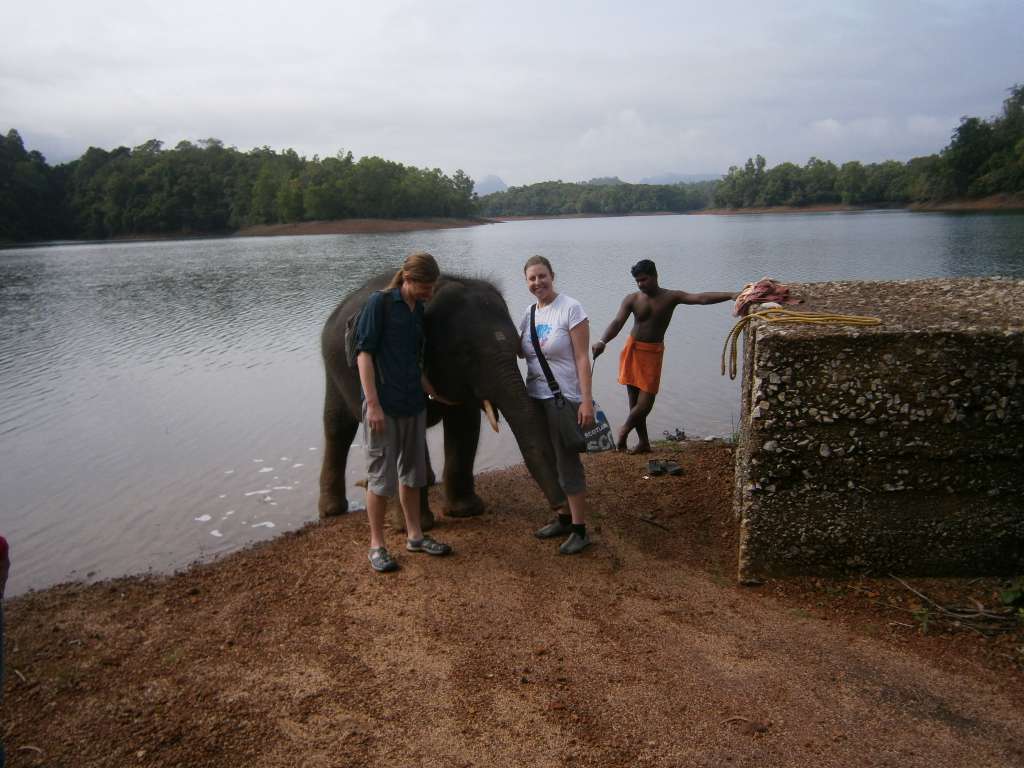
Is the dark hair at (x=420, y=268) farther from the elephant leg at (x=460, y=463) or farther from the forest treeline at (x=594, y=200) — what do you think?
the forest treeline at (x=594, y=200)

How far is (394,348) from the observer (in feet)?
16.3

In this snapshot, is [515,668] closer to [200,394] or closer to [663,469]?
[663,469]

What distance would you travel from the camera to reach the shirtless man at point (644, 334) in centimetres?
729

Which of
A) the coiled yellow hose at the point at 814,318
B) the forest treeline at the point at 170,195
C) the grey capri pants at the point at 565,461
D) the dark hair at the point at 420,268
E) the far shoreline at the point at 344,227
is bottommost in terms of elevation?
the grey capri pants at the point at 565,461

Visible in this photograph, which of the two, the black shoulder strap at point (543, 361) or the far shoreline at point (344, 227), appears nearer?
the black shoulder strap at point (543, 361)

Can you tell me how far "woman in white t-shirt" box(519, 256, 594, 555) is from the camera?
16.5ft

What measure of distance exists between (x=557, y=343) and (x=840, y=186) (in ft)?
322

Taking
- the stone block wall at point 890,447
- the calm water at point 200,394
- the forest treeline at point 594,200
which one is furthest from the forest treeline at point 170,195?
the stone block wall at point 890,447

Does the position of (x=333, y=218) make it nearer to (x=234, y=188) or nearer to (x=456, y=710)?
(x=234, y=188)

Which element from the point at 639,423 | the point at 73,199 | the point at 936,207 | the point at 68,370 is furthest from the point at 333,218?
the point at 639,423

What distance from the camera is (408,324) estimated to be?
5008 mm

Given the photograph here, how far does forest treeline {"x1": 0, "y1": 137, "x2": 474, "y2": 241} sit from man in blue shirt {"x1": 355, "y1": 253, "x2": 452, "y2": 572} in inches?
3403

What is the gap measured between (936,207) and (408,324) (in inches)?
2930

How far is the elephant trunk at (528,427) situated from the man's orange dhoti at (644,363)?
7.81ft
